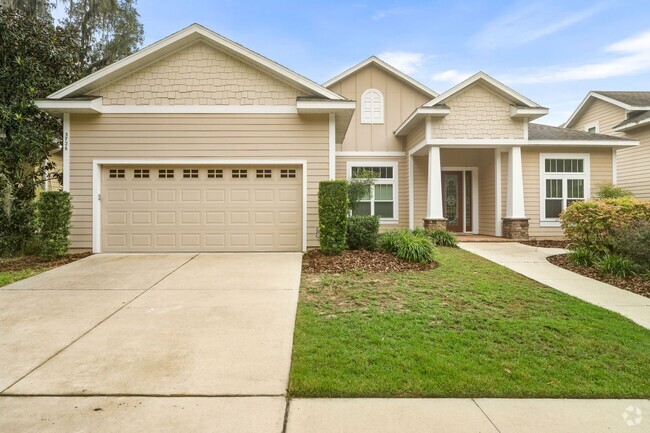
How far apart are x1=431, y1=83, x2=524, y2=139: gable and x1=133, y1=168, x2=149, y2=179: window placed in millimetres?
8920

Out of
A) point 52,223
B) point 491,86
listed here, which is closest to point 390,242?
point 491,86

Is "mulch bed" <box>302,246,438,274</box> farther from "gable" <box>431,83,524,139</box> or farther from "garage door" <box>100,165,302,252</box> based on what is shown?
"gable" <box>431,83,524,139</box>

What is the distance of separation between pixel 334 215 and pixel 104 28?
18138 millimetres

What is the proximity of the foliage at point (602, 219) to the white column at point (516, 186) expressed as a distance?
3429mm

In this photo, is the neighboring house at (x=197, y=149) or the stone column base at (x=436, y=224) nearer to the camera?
the neighboring house at (x=197, y=149)

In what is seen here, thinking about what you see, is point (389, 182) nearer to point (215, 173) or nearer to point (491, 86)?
point (491, 86)

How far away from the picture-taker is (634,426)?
2383mm

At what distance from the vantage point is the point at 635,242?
666cm

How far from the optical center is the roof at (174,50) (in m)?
8.56

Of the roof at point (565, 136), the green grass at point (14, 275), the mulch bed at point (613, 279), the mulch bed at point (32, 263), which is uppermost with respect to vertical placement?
the roof at point (565, 136)

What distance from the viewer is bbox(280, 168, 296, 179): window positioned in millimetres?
9109

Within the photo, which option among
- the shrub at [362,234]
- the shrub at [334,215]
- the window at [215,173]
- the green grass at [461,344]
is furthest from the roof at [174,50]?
the green grass at [461,344]

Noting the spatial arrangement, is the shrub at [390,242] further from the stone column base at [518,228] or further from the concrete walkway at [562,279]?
the stone column base at [518,228]

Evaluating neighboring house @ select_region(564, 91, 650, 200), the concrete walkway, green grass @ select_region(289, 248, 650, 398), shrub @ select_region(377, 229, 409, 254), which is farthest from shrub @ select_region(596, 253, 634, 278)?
neighboring house @ select_region(564, 91, 650, 200)
